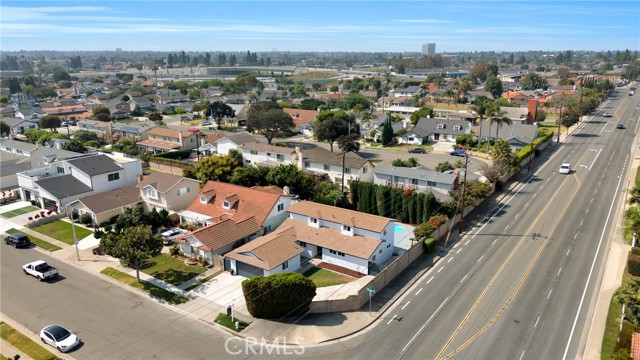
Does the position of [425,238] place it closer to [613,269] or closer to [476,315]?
[476,315]

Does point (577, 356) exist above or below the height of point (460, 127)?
below

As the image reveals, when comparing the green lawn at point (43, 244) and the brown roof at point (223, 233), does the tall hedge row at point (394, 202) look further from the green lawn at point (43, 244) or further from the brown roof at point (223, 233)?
the green lawn at point (43, 244)

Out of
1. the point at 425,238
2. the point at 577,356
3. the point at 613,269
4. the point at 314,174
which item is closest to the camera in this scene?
the point at 577,356

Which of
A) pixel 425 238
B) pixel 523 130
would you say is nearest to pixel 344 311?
pixel 425 238

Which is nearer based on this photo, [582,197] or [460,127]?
[582,197]

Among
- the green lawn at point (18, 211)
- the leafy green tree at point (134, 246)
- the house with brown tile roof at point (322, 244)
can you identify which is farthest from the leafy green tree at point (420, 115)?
the leafy green tree at point (134, 246)

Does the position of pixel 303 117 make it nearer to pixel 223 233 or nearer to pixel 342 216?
pixel 342 216

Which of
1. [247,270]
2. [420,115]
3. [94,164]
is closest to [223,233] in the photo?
[247,270]
